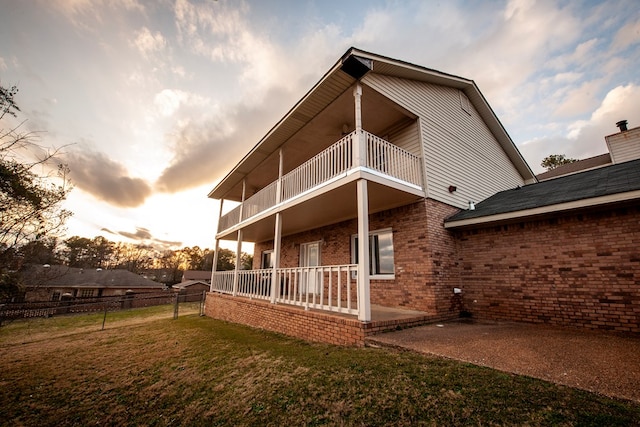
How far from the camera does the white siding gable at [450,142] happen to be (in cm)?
786

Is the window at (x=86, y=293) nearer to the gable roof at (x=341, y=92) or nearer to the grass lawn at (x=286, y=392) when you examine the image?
the gable roof at (x=341, y=92)

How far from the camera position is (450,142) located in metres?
9.05

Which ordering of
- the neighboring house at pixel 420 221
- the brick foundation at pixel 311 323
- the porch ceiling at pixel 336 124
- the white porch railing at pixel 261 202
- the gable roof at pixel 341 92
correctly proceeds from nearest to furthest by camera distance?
the brick foundation at pixel 311 323 < the neighboring house at pixel 420 221 < the gable roof at pixel 341 92 < the porch ceiling at pixel 336 124 < the white porch railing at pixel 261 202

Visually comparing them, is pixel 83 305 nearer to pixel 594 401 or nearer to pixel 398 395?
pixel 398 395

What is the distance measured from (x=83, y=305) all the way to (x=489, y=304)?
29.3 m

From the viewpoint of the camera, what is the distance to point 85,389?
4406 millimetres

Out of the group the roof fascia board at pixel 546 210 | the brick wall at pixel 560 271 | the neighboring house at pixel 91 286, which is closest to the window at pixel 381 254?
the roof fascia board at pixel 546 210

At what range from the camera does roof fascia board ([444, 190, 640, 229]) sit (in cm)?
503

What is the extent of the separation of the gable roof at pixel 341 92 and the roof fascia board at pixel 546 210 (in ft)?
15.8

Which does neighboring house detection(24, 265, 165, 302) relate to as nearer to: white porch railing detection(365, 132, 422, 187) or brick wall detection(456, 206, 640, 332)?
white porch railing detection(365, 132, 422, 187)

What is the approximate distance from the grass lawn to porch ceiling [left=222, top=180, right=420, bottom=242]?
380 centimetres

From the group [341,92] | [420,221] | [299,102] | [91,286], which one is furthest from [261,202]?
[91,286]

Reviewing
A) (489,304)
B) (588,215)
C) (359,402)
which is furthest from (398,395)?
(588,215)

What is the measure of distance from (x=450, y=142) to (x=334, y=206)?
4.75 meters
